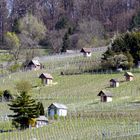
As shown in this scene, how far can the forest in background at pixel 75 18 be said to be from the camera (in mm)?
112812

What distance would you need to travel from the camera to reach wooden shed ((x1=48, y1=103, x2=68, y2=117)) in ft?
179

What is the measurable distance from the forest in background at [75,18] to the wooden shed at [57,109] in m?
51.2

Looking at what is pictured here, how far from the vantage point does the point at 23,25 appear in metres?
124

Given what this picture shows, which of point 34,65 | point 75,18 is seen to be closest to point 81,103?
point 34,65

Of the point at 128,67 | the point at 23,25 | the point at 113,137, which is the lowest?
the point at 113,137

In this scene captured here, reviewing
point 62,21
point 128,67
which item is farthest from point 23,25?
point 128,67

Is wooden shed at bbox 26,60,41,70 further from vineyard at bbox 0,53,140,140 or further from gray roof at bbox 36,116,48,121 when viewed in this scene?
gray roof at bbox 36,116,48,121

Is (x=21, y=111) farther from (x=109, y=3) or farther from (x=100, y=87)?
(x=109, y=3)

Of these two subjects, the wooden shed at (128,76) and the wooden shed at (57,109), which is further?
the wooden shed at (128,76)

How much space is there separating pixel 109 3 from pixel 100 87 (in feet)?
237

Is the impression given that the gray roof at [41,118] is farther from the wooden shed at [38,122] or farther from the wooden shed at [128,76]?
the wooden shed at [128,76]

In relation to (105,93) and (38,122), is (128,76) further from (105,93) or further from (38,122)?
(38,122)

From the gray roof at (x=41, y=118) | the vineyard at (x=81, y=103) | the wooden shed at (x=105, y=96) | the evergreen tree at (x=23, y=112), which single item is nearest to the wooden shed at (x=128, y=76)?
the vineyard at (x=81, y=103)

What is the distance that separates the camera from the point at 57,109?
54.7m
